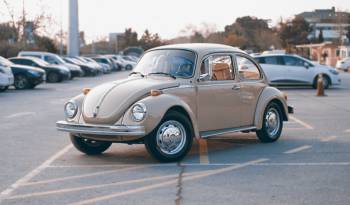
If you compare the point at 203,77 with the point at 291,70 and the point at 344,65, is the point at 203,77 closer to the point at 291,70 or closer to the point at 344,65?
the point at 291,70

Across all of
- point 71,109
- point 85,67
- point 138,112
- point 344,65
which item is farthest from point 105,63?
point 138,112

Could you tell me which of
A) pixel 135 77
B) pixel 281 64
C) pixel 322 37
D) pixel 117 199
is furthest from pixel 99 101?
pixel 322 37

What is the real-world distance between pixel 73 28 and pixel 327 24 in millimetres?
47412

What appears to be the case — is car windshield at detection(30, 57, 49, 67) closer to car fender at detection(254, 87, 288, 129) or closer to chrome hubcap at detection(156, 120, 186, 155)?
car fender at detection(254, 87, 288, 129)

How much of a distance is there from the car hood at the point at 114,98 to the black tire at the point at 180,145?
483 mm

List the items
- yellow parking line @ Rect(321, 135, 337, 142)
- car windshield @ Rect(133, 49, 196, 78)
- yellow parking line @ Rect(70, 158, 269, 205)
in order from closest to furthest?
yellow parking line @ Rect(70, 158, 269, 205), car windshield @ Rect(133, 49, 196, 78), yellow parking line @ Rect(321, 135, 337, 142)

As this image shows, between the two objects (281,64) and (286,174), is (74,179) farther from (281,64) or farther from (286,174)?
(281,64)

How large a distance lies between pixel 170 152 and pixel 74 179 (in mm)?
1603

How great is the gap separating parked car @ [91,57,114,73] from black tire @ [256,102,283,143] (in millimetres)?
44007

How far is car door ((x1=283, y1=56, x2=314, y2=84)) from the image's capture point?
28203mm

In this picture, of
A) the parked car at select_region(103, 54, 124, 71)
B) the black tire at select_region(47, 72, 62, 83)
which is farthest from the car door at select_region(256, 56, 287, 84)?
the parked car at select_region(103, 54, 124, 71)

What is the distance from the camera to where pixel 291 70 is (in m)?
28.2

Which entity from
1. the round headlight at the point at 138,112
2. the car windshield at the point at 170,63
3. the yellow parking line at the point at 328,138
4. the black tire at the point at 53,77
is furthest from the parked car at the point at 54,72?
the round headlight at the point at 138,112

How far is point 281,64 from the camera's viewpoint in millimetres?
28312
